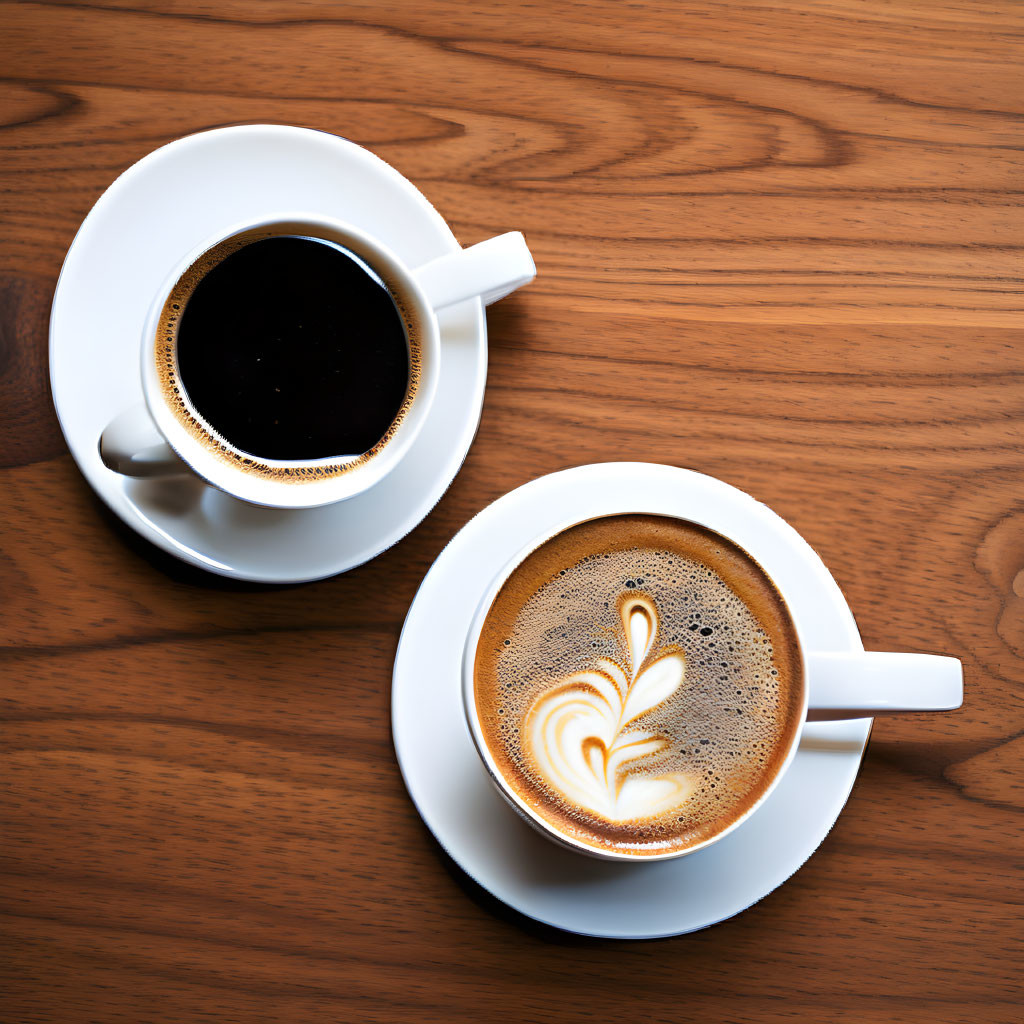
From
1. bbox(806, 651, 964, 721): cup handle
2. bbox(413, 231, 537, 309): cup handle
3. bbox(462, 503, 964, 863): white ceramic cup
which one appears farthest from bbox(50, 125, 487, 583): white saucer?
bbox(806, 651, 964, 721): cup handle

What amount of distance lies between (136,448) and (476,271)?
14.2 inches

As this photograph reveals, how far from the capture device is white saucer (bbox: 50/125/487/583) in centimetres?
85

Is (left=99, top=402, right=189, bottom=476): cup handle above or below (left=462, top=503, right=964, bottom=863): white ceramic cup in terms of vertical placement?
above

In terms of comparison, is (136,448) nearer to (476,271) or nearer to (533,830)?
(476,271)

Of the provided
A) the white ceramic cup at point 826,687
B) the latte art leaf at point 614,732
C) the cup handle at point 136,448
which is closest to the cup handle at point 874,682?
the white ceramic cup at point 826,687

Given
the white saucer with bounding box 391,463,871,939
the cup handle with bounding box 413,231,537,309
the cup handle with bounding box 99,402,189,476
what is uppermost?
the cup handle with bounding box 413,231,537,309

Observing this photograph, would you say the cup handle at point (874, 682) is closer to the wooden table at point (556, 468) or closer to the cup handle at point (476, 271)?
the wooden table at point (556, 468)

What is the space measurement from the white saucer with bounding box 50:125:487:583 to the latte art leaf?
235 millimetres

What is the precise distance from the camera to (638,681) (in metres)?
0.82

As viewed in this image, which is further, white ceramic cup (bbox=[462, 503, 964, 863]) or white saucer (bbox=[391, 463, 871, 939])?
white saucer (bbox=[391, 463, 871, 939])

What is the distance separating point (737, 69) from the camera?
0.95 metres

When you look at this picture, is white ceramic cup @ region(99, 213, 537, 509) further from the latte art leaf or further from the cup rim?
the latte art leaf

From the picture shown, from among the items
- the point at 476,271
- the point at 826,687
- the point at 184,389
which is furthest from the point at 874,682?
the point at 184,389

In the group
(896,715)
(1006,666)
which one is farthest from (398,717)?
(1006,666)
